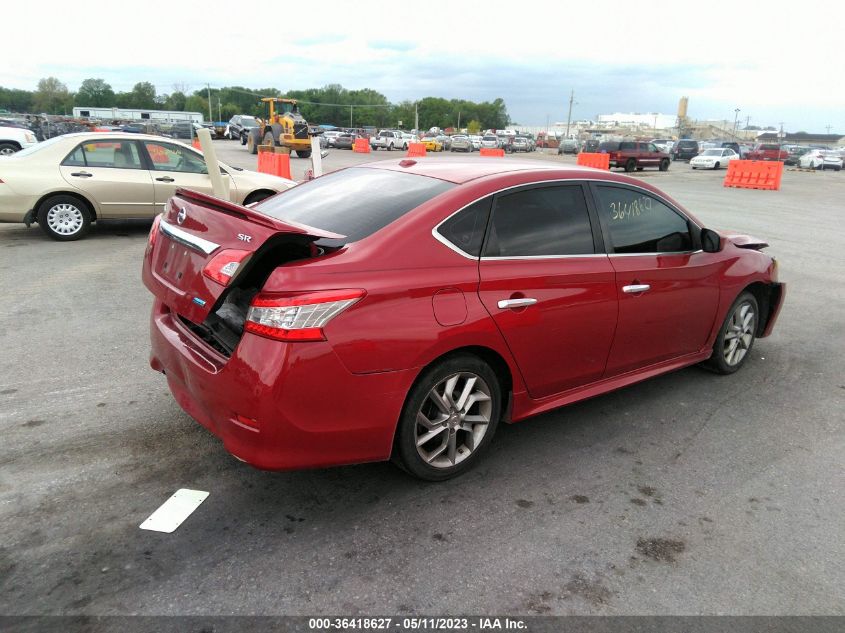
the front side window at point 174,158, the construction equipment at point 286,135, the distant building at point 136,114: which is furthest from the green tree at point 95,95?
the front side window at point 174,158

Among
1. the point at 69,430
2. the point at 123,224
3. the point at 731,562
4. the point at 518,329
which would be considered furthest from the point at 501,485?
the point at 123,224

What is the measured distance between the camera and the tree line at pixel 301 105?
147375 mm

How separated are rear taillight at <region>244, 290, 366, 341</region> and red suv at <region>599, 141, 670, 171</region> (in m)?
34.0

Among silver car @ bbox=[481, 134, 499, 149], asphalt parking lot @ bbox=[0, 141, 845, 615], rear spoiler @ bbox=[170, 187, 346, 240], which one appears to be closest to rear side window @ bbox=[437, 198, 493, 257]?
rear spoiler @ bbox=[170, 187, 346, 240]

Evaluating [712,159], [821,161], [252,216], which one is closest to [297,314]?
[252,216]

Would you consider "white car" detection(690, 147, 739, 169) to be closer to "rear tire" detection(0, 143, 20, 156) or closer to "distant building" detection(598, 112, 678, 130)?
"rear tire" detection(0, 143, 20, 156)

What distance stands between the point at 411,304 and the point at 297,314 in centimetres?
55

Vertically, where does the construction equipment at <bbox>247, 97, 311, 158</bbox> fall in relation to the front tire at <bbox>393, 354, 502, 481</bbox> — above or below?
above

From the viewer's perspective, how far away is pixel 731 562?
9.77 ft

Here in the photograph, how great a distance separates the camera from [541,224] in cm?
376

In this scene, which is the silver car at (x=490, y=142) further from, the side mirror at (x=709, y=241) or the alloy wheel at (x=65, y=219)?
the side mirror at (x=709, y=241)

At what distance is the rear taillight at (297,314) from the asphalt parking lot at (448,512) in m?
0.98

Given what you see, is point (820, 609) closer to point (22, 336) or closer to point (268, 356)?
point (268, 356)

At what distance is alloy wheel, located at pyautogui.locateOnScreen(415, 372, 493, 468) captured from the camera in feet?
11.0
